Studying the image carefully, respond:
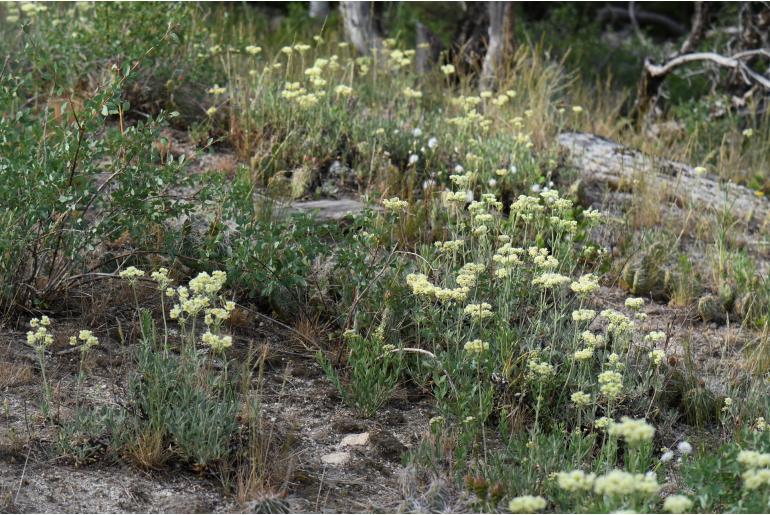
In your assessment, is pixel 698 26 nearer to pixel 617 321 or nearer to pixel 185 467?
pixel 617 321

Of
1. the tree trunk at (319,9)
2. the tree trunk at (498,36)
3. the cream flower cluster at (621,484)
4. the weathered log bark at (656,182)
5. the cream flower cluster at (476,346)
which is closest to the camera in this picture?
the cream flower cluster at (621,484)

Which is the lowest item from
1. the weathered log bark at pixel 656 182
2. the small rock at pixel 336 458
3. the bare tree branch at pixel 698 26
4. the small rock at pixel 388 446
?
the small rock at pixel 388 446

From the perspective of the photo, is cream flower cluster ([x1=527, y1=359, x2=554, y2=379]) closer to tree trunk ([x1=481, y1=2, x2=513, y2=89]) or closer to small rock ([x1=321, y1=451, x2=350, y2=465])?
small rock ([x1=321, y1=451, x2=350, y2=465])

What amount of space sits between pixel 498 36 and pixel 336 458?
21.8ft

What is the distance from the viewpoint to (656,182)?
7.12 metres

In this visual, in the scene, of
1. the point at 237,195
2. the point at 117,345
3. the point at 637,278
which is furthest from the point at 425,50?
the point at 117,345

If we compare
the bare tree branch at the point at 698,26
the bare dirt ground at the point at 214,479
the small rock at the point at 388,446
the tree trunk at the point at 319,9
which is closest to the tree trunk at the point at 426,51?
the bare tree branch at the point at 698,26

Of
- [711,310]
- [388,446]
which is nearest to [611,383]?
[388,446]

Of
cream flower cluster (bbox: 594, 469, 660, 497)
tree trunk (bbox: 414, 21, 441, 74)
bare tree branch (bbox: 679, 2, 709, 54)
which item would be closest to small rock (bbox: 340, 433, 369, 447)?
cream flower cluster (bbox: 594, 469, 660, 497)

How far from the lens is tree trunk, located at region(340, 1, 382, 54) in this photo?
32.9ft

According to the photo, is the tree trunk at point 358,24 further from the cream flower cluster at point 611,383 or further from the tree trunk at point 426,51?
the cream flower cluster at point 611,383

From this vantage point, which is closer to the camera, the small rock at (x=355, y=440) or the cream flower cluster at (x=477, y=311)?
the small rock at (x=355, y=440)

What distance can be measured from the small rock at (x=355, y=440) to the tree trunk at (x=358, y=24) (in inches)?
262

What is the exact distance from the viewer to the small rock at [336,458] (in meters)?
3.79
